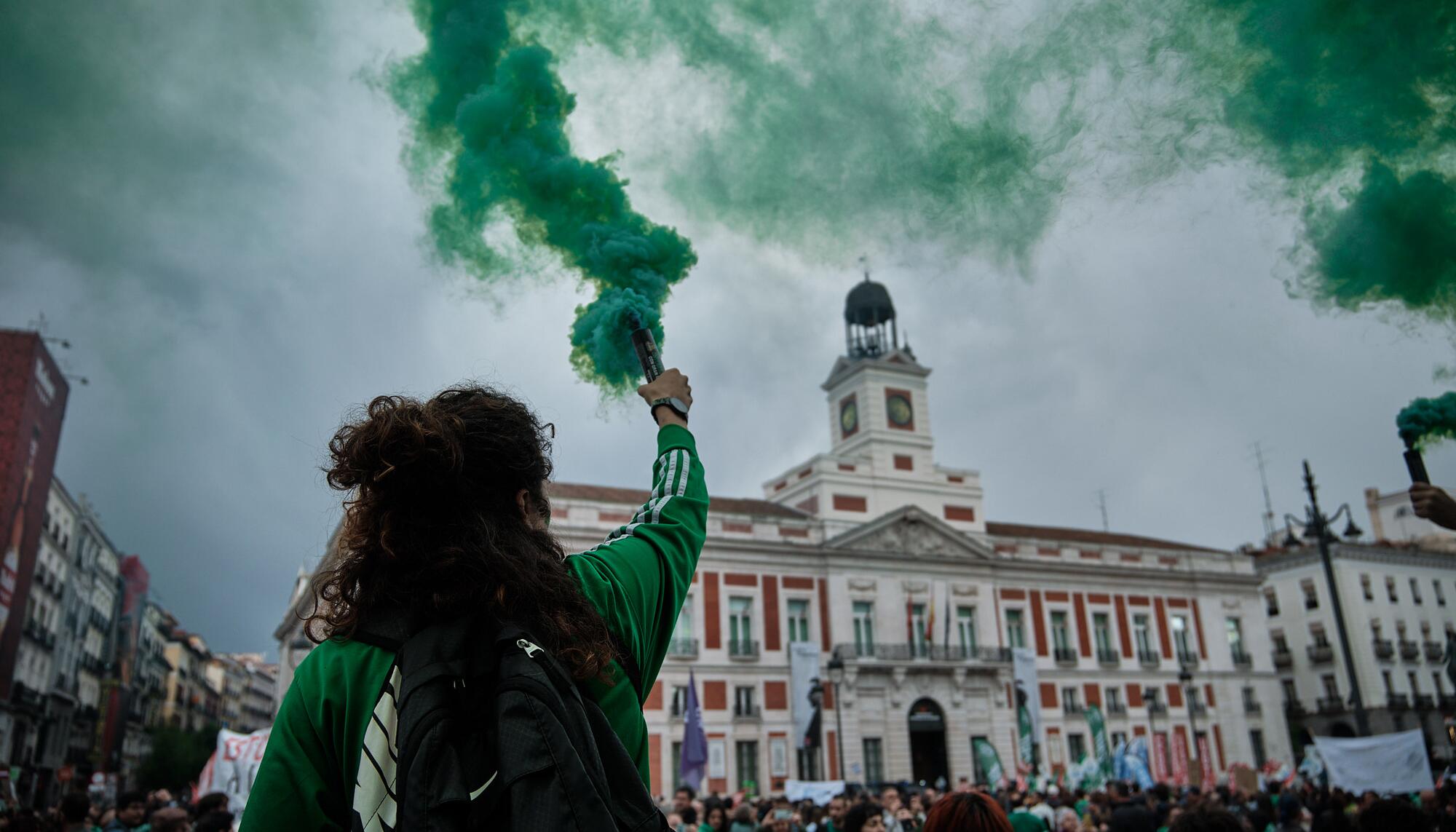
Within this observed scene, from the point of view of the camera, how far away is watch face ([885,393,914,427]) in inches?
1650

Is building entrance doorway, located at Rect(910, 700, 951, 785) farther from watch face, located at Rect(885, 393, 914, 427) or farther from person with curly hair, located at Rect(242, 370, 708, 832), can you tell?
person with curly hair, located at Rect(242, 370, 708, 832)

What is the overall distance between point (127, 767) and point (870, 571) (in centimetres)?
5455

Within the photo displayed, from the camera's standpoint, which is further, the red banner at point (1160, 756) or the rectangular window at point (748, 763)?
the red banner at point (1160, 756)

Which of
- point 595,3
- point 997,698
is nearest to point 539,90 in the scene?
point 595,3

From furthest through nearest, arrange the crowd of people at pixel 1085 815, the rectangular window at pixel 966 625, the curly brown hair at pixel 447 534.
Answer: the rectangular window at pixel 966 625 < the crowd of people at pixel 1085 815 < the curly brown hair at pixel 447 534

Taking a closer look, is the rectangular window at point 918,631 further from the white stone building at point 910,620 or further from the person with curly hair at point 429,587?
the person with curly hair at point 429,587

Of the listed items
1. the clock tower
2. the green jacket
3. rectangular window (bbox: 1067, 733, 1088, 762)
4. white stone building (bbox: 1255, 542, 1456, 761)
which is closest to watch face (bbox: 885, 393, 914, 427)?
the clock tower

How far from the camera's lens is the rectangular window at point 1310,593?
4944cm

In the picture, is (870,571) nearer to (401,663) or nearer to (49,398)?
(49,398)

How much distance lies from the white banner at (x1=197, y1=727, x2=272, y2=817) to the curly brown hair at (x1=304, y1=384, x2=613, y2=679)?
44.2 ft

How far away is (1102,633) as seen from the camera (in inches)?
1636

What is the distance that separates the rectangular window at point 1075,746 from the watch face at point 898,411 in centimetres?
1401

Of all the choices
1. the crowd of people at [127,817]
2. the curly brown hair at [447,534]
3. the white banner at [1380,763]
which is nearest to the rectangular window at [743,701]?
the white banner at [1380,763]

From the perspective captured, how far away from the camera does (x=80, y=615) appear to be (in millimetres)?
46312
